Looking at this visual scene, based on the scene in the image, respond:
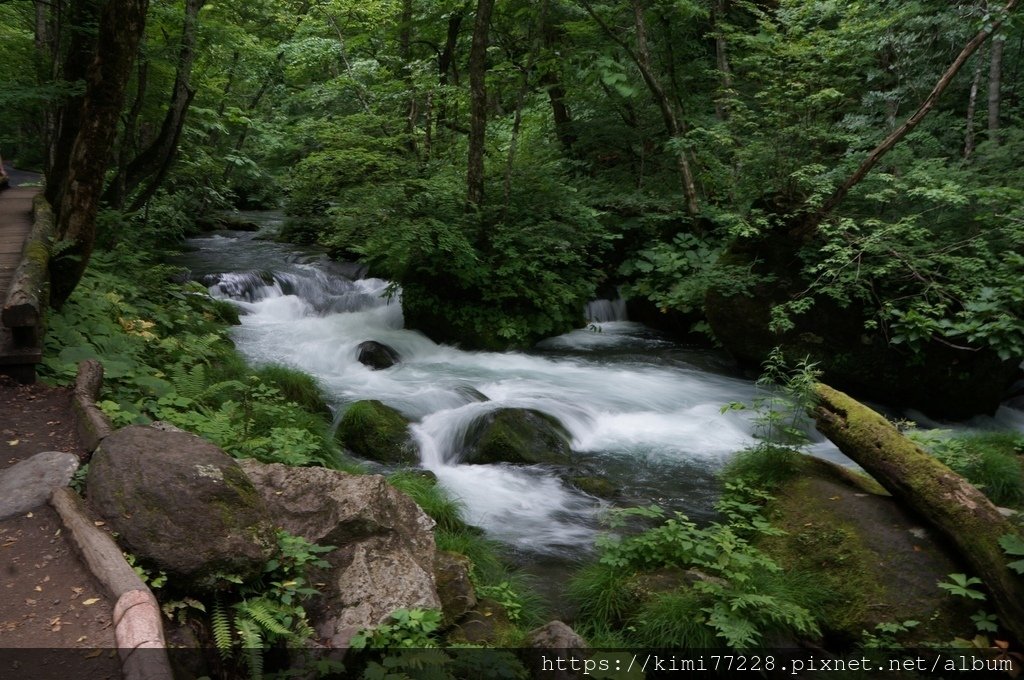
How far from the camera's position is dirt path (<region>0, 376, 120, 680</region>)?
8.79 feet

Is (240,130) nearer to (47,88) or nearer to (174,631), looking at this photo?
(47,88)

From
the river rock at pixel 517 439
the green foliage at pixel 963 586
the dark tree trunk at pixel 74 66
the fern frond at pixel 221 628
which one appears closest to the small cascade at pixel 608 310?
the river rock at pixel 517 439

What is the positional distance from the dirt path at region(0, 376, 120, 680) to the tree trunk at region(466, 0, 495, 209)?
30.3ft

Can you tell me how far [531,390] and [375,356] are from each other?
2738 millimetres

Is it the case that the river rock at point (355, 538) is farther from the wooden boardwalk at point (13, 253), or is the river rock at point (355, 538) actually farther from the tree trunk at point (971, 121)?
the tree trunk at point (971, 121)

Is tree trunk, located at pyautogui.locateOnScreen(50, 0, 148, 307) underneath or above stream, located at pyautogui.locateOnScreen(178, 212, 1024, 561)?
above

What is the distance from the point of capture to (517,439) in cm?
767

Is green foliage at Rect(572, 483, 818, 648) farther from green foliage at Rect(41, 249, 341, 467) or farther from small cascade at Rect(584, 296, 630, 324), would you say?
small cascade at Rect(584, 296, 630, 324)

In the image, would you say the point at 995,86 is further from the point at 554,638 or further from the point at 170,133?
the point at 170,133

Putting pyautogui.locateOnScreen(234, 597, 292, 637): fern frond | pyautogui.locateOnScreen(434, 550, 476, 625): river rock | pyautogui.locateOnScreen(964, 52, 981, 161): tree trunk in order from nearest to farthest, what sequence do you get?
pyautogui.locateOnScreen(234, 597, 292, 637): fern frond < pyautogui.locateOnScreen(434, 550, 476, 625): river rock < pyautogui.locateOnScreen(964, 52, 981, 161): tree trunk

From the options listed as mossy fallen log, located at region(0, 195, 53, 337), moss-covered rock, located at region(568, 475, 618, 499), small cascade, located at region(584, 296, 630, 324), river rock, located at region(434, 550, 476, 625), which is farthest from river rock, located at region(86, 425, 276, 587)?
small cascade, located at region(584, 296, 630, 324)

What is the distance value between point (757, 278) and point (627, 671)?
304 inches

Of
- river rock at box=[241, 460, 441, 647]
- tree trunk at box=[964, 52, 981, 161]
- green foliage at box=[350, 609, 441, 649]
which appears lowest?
green foliage at box=[350, 609, 441, 649]

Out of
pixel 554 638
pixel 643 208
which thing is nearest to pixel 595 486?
pixel 554 638
